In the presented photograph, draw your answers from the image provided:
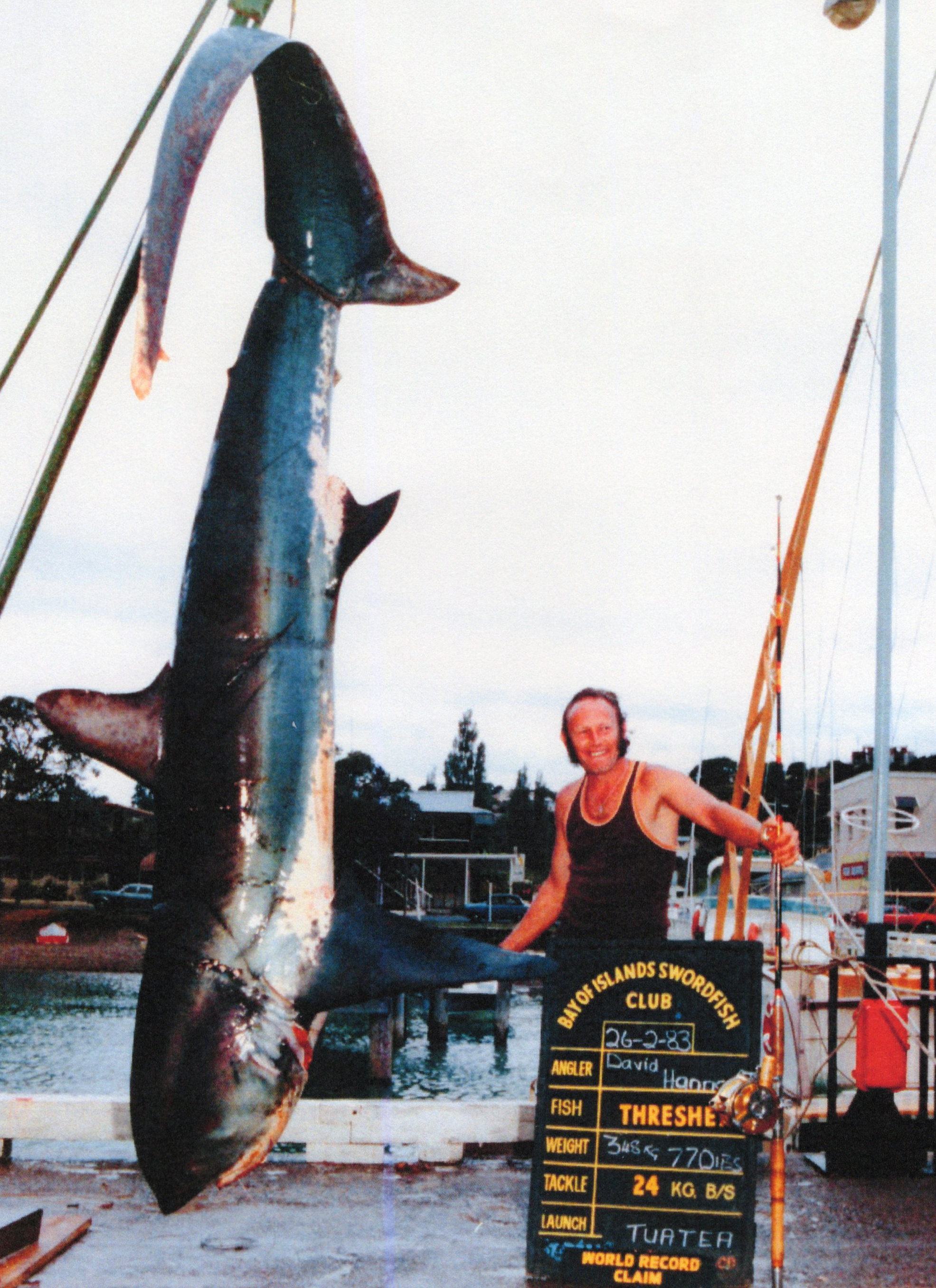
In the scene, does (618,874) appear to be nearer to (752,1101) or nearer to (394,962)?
(752,1101)

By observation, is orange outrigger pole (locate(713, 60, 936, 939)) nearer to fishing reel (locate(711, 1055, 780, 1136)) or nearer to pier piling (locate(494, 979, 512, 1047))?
fishing reel (locate(711, 1055, 780, 1136))

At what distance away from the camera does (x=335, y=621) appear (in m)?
2.14

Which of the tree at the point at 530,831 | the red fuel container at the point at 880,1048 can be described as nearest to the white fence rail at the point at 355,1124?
the red fuel container at the point at 880,1048

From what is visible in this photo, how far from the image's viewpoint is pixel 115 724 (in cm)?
202

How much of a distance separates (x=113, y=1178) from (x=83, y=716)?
4287mm

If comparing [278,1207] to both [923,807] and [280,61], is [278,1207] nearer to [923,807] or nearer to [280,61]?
[280,61]

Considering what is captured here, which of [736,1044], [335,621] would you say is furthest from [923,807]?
[335,621]

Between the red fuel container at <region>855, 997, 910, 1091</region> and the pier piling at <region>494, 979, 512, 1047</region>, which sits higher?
the red fuel container at <region>855, 997, 910, 1091</region>

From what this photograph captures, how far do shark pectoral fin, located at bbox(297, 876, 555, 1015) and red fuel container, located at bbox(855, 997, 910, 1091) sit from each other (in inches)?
161

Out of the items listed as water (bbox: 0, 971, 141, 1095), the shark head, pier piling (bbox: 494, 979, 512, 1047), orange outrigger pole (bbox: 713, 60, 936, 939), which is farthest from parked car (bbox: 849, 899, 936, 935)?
the shark head

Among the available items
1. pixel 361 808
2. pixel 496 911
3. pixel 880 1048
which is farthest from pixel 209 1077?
pixel 496 911

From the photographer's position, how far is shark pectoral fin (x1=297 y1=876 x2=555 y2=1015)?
1.82 m

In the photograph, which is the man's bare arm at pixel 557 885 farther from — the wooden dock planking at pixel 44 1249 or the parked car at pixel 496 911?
the parked car at pixel 496 911

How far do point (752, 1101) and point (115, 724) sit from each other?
2.15 m
